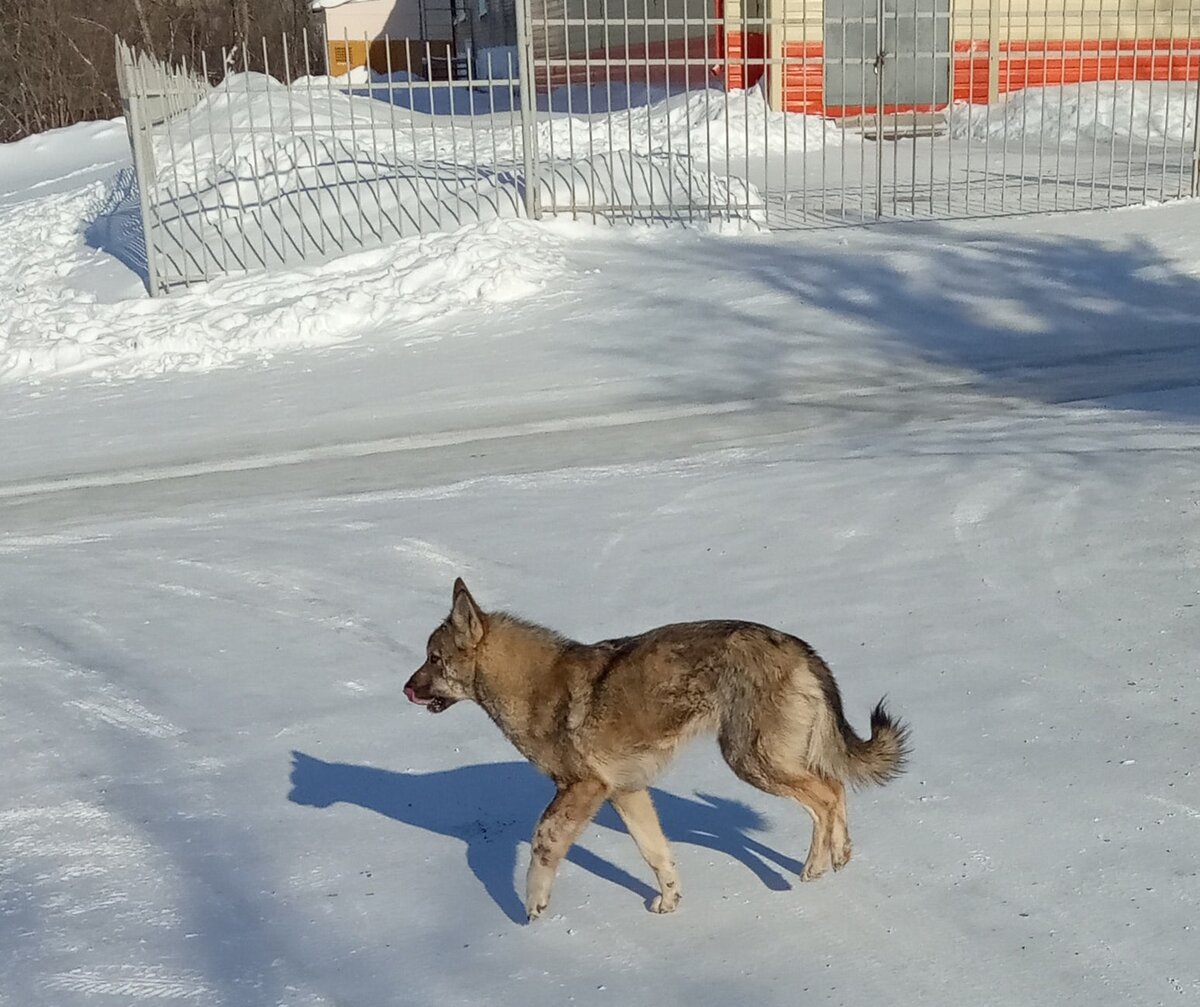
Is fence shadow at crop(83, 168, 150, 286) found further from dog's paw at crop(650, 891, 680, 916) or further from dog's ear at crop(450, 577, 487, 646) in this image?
dog's paw at crop(650, 891, 680, 916)

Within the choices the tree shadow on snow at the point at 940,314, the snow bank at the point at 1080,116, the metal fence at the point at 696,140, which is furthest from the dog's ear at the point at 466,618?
the snow bank at the point at 1080,116

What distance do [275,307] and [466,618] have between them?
401 inches

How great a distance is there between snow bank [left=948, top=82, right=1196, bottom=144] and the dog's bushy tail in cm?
1922

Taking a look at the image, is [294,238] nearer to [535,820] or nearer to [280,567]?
[280,567]

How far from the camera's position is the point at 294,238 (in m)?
15.6

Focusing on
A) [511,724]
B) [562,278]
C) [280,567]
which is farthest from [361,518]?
[562,278]

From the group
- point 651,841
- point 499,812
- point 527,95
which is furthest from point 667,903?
point 527,95

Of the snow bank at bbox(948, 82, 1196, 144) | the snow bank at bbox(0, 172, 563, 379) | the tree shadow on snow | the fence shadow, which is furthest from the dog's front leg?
the snow bank at bbox(948, 82, 1196, 144)

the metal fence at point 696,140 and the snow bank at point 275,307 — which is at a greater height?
the metal fence at point 696,140

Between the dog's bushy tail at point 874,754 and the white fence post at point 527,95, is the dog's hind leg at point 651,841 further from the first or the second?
the white fence post at point 527,95

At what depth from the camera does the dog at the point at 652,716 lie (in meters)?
3.74

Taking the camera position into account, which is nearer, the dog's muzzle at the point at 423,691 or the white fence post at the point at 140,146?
the dog's muzzle at the point at 423,691

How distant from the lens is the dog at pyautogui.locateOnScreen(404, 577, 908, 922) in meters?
3.74

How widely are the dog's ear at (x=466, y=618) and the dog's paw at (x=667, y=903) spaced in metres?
0.93
